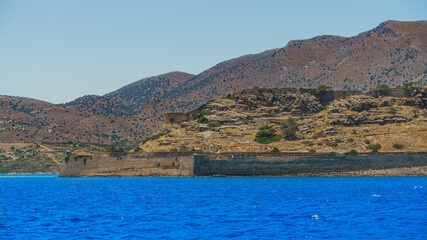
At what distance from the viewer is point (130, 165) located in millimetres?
76500

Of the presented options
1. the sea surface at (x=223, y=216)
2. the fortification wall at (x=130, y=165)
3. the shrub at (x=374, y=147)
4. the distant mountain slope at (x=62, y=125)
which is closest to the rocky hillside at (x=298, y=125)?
the shrub at (x=374, y=147)

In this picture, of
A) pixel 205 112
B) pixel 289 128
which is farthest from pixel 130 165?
pixel 289 128

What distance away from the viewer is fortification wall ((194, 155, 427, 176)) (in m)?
67.2

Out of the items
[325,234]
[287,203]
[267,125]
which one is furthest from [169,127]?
[325,234]

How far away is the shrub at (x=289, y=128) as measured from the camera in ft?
263

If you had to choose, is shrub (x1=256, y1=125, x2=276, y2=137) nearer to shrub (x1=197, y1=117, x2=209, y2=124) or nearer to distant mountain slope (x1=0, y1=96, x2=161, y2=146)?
shrub (x1=197, y1=117, x2=209, y2=124)

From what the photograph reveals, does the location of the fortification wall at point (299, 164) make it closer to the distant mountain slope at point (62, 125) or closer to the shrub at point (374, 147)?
the shrub at point (374, 147)

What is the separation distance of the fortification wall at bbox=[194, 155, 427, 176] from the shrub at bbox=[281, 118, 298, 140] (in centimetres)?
1284

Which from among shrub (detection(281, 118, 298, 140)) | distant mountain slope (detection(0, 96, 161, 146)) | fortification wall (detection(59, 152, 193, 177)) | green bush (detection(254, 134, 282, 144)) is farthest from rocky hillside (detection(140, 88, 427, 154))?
distant mountain slope (detection(0, 96, 161, 146))

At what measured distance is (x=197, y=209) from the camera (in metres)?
33.1

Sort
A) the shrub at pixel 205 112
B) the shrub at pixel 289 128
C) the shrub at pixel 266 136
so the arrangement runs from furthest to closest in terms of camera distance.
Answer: the shrub at pixel 205 112 < the shrub at pixel 289 128 < the shrub at pixel 266 136

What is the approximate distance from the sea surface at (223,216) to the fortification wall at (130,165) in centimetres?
2818

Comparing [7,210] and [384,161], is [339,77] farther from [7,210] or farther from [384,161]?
[7,210]

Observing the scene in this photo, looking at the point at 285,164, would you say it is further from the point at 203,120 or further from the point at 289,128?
the point at 203,120
